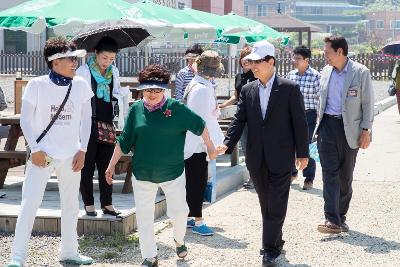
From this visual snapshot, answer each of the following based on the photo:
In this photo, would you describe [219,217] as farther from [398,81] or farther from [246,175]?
[398,81]

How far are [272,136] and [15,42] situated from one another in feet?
126

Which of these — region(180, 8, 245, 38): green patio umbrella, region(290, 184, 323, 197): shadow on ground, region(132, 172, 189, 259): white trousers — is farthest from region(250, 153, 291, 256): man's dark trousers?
region(180, 8, 245, 38): green patio umbrella

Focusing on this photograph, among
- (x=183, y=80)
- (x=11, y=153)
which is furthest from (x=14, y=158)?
(x=183, y=80)

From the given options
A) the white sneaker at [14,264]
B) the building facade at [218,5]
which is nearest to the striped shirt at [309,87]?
the white sneaker at [14,264]

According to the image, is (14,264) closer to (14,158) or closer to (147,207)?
(147,207)

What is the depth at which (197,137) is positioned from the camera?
26.7 feet

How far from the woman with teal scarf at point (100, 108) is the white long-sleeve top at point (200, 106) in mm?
693

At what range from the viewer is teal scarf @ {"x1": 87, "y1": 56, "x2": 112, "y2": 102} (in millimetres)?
7952

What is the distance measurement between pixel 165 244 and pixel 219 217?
4.91ft

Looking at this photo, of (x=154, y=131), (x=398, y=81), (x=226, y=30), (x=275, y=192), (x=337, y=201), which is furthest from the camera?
A: (x=226, y=30)

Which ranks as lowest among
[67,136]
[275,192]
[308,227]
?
[308,227]

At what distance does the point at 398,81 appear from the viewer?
60.8 ft

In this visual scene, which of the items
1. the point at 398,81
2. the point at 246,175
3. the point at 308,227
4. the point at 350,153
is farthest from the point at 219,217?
the point at 398,81

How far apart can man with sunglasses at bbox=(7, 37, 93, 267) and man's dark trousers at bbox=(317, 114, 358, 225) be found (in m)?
2.50
